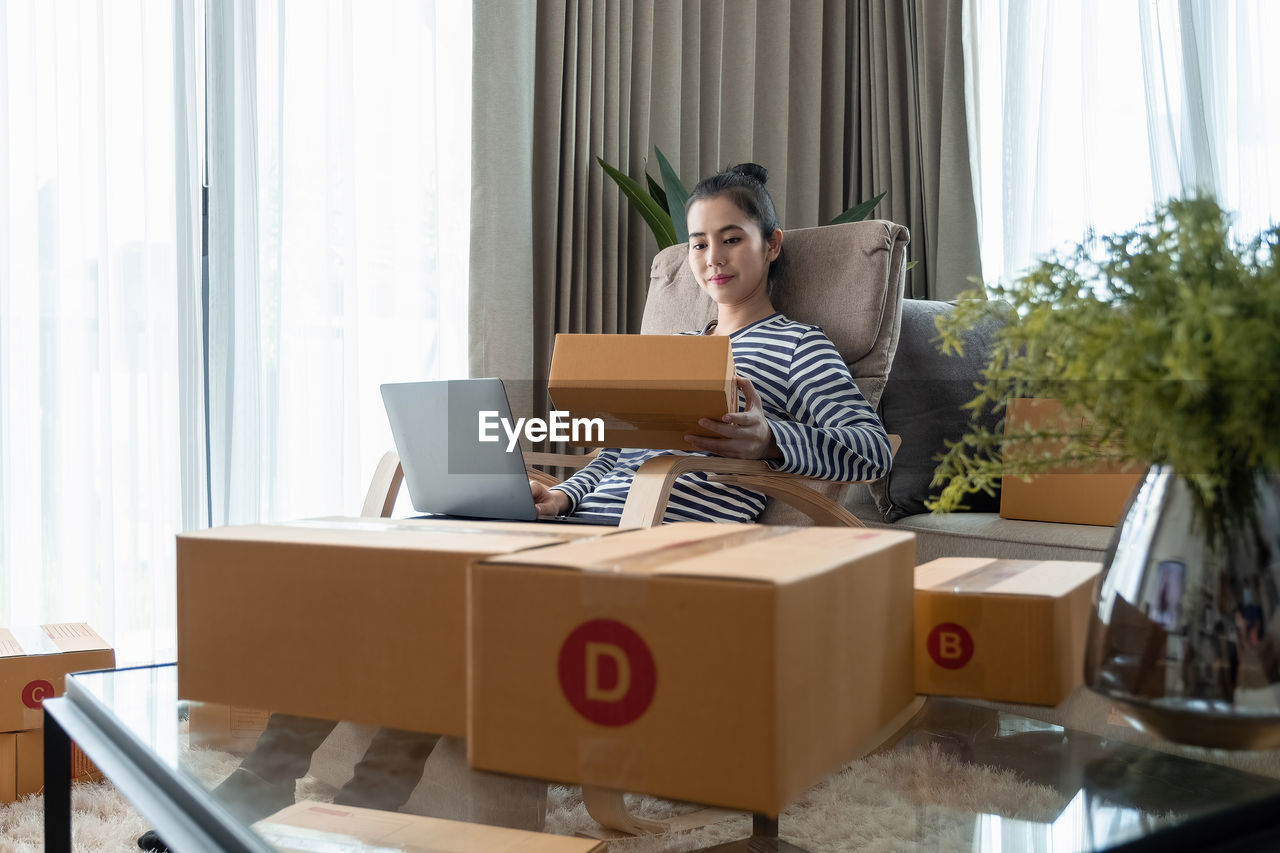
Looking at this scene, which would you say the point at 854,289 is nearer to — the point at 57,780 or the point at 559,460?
the point at 559,460

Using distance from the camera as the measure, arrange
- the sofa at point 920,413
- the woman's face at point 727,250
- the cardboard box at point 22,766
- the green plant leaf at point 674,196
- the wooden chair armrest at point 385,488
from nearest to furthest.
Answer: the cardboard box at point 22,766
the wooden chair armrest at point 385,488
the woman's face at point 727,250
the sofa at point 920,413
the green plant leaf at point 674,196

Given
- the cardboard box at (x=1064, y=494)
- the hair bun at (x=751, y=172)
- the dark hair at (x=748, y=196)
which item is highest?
the hair bun at (x=751, y=172)

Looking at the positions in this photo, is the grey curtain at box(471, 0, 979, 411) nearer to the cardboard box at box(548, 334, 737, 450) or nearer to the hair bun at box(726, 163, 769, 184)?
the hair bun at box(726, 163, 769, 184)

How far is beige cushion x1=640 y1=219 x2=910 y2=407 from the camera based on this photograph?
7.13 feet

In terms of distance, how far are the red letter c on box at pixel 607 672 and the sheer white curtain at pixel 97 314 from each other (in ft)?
7.37

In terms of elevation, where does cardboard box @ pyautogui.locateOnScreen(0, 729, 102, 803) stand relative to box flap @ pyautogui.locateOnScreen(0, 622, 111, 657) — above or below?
below

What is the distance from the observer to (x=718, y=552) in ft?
1.94

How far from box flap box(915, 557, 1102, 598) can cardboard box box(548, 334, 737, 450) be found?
0.52 metres

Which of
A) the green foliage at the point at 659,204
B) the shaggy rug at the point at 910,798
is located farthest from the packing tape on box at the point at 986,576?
the green foliage at the point at 659,204

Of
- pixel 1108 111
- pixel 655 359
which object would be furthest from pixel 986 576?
pixel 1108 111

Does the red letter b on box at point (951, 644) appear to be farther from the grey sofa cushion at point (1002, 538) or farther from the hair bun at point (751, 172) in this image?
the hair bun at point (751, 172)

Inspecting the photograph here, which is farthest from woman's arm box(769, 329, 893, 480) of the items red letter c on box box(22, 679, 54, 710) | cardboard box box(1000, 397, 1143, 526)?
red letter c on box box(22, 679, 54, 710)

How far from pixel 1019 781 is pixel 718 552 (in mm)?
424

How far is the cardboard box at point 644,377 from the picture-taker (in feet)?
4.47
